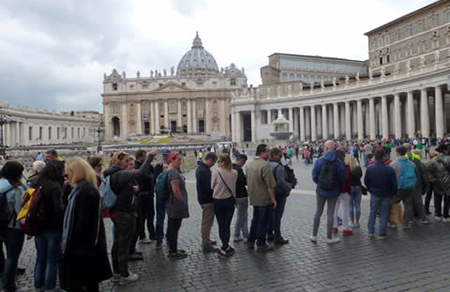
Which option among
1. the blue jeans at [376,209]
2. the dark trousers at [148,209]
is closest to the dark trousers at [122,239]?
the dark trousers at [148,209]

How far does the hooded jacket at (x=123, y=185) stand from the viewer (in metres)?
5.28

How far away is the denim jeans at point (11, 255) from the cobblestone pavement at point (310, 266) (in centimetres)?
37

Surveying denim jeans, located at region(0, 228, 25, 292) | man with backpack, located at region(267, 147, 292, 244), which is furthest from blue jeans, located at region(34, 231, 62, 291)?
man with backpack, located at region(267, 147, 292, 244)

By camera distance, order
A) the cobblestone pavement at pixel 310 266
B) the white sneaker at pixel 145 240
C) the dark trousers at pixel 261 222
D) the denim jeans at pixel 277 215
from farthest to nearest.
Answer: the white sneaker at pixel 145 240
the denim jeans at pixel 277 215
the dark trousers at pixel 261 222
the cobblestone pavement at pixel 310 266

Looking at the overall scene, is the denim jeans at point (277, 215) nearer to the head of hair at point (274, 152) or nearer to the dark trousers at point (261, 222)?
the dark trousers at point (261, 222)

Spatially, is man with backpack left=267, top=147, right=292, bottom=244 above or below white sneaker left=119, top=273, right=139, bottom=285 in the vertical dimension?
above

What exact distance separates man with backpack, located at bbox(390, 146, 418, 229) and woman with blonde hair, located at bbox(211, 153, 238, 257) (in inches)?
153

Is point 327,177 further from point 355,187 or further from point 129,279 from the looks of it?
point 129,279

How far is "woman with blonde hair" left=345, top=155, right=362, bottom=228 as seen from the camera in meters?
7.96

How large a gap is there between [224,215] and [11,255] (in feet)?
11.1

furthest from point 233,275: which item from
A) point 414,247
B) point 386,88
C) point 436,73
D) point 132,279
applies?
point 386,88

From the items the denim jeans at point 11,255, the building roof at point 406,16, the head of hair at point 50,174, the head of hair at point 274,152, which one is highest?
the building roof at point 406,16

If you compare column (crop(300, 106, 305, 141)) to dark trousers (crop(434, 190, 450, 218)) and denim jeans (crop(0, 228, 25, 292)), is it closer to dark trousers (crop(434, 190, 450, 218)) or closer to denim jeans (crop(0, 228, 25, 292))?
dark trousers (crop(434, 190, 450, 218))

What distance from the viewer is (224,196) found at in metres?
6.42
